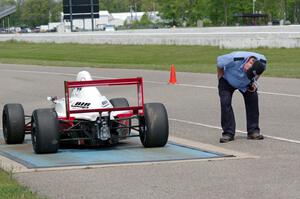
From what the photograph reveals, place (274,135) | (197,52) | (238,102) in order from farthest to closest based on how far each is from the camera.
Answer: (197,52) → (238,102) → (274,135)

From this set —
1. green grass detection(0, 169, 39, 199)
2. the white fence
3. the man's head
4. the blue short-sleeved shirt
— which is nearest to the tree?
the white fence

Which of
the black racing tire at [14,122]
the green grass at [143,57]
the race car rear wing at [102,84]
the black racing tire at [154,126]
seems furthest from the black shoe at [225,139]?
the green grass at [143,57]

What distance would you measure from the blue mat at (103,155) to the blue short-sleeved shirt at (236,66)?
1291 mm

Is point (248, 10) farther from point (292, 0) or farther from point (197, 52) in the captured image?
point (197, 52)

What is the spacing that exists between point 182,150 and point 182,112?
6044mm

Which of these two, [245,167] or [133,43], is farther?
[133,43]

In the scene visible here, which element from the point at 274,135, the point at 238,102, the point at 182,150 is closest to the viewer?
the point at 182,150

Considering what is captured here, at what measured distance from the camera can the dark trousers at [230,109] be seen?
12.5 m

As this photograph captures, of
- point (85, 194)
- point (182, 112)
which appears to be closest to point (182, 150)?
point (85, 194)

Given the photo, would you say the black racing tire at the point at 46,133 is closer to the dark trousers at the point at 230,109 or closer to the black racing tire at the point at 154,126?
the black racing tire at the point at 154,126

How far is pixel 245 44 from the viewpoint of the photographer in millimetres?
40750

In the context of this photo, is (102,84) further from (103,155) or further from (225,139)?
(225,139)

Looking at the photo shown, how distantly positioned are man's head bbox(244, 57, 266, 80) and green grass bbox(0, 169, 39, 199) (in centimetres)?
443

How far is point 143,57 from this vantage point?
149 ft
